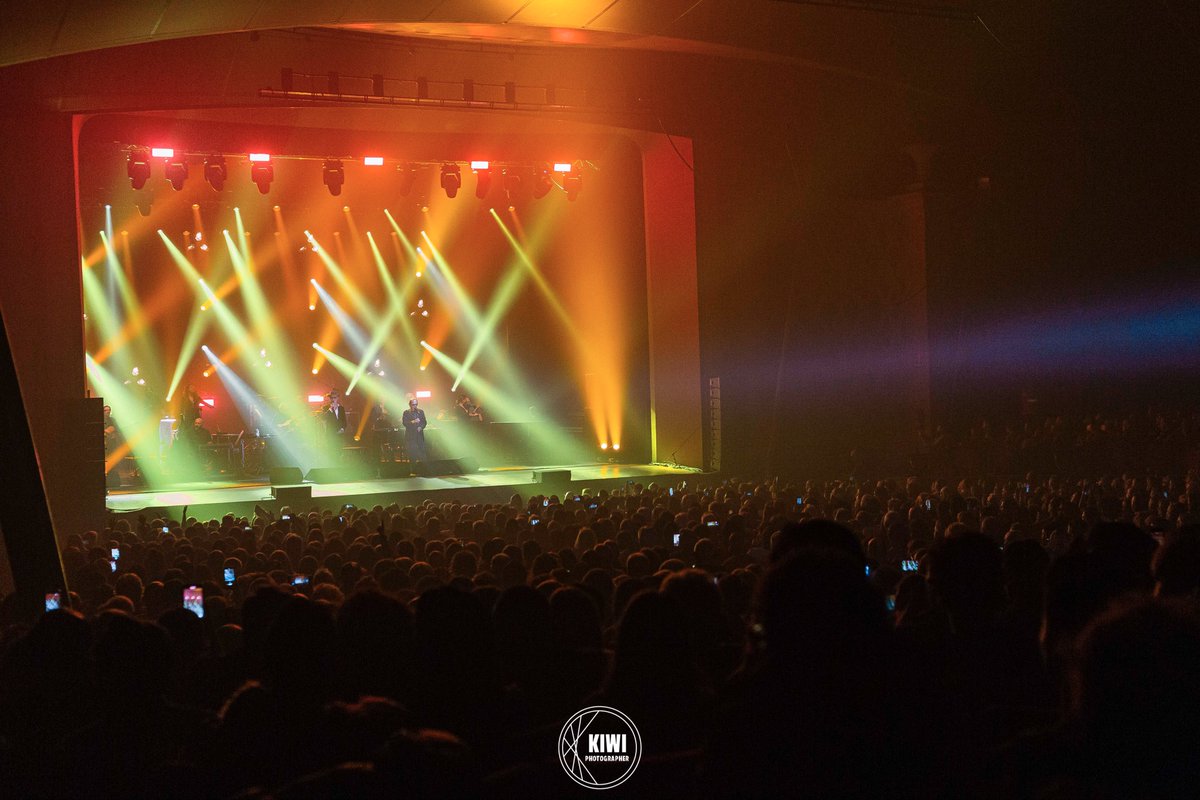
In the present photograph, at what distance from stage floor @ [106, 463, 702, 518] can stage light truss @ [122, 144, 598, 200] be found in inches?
197

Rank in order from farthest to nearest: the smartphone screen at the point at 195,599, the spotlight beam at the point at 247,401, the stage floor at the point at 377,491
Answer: the spotlight beam at the point at 247,401
the stage floor at the point at 377,491
the smartphone screen at the point at 195,599

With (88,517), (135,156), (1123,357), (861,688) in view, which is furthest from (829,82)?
(861,688)

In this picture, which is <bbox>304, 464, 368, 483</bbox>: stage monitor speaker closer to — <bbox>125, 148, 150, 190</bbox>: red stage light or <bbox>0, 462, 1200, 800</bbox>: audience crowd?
<bbox>125, 148, 150, 190</bbox>: red stage light

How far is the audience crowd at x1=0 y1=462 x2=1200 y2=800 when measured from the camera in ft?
6.58

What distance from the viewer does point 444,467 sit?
1980 centimetres

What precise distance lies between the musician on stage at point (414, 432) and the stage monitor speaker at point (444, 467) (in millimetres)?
1199

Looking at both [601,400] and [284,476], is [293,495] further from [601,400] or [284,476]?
[601,400]

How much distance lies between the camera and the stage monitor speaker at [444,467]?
1964 cm

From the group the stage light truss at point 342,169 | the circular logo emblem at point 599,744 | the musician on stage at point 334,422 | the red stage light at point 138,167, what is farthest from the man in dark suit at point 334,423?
the circular logo emblem at point 599,744

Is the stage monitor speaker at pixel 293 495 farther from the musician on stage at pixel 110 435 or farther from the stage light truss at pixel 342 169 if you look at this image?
the musician on stage at pixel 110 435

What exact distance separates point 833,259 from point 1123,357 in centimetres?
619

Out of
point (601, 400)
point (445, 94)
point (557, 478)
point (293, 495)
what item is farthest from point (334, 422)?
point (445, 94)

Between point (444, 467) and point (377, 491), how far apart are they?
278 cm

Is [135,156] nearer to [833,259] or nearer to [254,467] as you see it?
[254,467]
